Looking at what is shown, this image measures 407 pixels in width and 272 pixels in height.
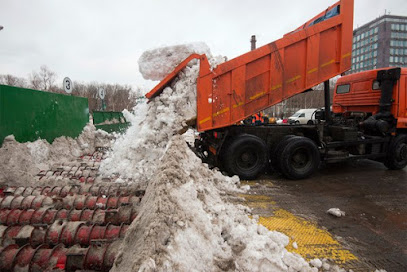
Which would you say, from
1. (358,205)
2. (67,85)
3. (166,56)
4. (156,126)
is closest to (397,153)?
(358,205)

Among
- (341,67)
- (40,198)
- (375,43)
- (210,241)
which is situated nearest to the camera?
(210,241)

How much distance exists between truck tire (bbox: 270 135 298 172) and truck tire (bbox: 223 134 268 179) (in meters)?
0.34

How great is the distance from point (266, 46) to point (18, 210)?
5432mm

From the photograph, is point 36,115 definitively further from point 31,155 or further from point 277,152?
point 277,152

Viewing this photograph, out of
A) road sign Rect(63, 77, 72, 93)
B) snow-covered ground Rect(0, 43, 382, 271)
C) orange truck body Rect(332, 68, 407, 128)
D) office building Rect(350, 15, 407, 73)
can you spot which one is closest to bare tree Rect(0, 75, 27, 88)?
road sign Rect(63, 77, 72, 93)

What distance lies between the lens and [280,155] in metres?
5.46

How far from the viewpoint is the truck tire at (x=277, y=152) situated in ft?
18.1

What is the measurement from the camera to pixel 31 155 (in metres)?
5.54

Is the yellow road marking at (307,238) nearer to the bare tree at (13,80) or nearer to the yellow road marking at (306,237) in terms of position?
the yellow road marking at (306,237)

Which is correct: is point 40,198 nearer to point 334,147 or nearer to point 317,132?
point 317,132

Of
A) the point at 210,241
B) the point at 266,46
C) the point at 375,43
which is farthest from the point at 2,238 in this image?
the point at 375,43

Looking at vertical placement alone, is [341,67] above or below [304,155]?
above

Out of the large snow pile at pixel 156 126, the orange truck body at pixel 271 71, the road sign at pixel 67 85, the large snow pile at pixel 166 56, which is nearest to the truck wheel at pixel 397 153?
the orange truck body at pixel 271 71

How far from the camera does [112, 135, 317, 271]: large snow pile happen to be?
5.68 ft
